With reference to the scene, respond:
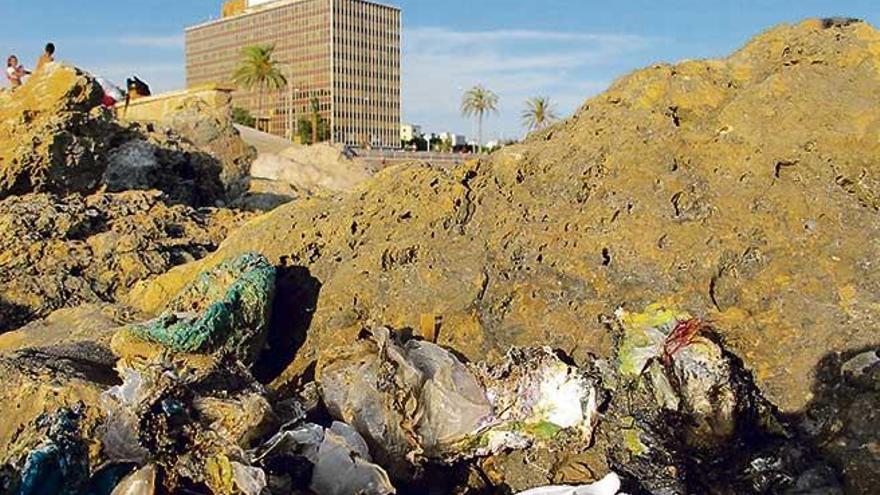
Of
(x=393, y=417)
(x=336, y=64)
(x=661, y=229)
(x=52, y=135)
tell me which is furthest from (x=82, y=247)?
(x=336, y=64)

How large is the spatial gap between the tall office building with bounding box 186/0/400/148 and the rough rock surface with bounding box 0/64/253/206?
77.3 metres

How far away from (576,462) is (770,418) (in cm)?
82

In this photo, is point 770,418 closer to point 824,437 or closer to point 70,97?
point 824,437

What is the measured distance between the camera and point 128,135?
10.0 meters

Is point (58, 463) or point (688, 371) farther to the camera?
point (688, 371)

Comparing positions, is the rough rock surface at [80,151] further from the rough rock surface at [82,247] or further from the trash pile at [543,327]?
the trash pile at [543,327]

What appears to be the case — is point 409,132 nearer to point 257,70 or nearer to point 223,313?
point 257,70

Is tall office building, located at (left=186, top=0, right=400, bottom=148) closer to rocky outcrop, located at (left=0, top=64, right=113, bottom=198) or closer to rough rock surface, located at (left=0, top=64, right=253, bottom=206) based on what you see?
rough rock surface, located at (left=0, top=64, right=253, bottom=206)

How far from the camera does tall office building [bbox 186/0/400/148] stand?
90.9 m

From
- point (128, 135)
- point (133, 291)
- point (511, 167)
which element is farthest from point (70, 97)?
point (511, 167)

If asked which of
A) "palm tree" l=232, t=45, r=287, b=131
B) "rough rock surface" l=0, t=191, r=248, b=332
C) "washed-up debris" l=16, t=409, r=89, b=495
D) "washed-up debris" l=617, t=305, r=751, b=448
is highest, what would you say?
"palm tree" l=232, t=45, r=287, b=131

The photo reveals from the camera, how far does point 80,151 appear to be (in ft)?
26.7

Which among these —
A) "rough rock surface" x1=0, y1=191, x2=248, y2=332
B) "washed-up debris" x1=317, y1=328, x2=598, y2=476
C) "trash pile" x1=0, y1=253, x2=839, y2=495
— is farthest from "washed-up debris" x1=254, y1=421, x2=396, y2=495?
"rough rock surface" x1=0, y1=191, x2=248, y2=332

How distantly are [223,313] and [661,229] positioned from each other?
2.02 metres
